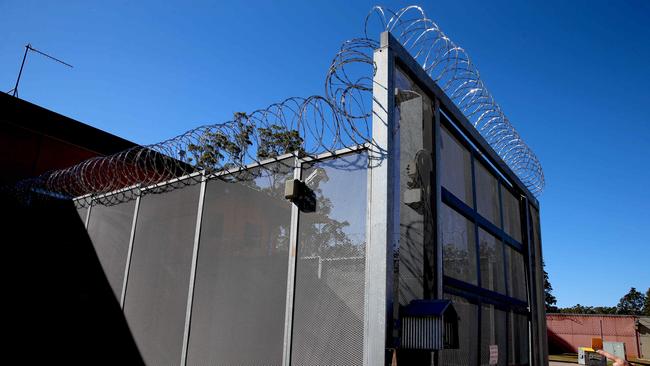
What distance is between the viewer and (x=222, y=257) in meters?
4.92

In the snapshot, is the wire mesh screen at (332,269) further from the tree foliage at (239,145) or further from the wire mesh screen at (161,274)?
the wire mesh screen at (161,274)

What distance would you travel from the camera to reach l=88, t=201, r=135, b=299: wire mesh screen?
248 inches

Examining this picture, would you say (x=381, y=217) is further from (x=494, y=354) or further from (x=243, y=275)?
(x=494, y=354)

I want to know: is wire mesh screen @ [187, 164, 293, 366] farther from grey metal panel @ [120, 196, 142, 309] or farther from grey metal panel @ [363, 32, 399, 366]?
grey metal panel @ [120, 196, 142, 309]

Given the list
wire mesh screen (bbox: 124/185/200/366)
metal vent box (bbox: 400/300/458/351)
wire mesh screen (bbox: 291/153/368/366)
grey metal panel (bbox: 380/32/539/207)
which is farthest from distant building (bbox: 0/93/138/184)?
metal vent box (bbox: 400/300/458/351)

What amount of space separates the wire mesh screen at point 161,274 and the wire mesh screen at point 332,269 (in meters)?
1.83

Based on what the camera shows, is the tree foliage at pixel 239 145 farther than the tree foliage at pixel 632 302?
No

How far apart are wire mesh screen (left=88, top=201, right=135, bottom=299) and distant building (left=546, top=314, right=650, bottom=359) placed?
31.5 metres

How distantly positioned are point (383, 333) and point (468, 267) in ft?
6.74

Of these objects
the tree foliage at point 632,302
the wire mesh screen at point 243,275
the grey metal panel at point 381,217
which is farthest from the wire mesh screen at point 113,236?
the tree foliage at point 632,302

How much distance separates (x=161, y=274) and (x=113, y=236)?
5.05ft

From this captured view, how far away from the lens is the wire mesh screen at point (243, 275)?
13.9ft

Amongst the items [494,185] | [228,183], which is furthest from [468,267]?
[228,183]

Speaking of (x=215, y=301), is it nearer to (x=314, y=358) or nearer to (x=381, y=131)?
(x=314, y=358)
